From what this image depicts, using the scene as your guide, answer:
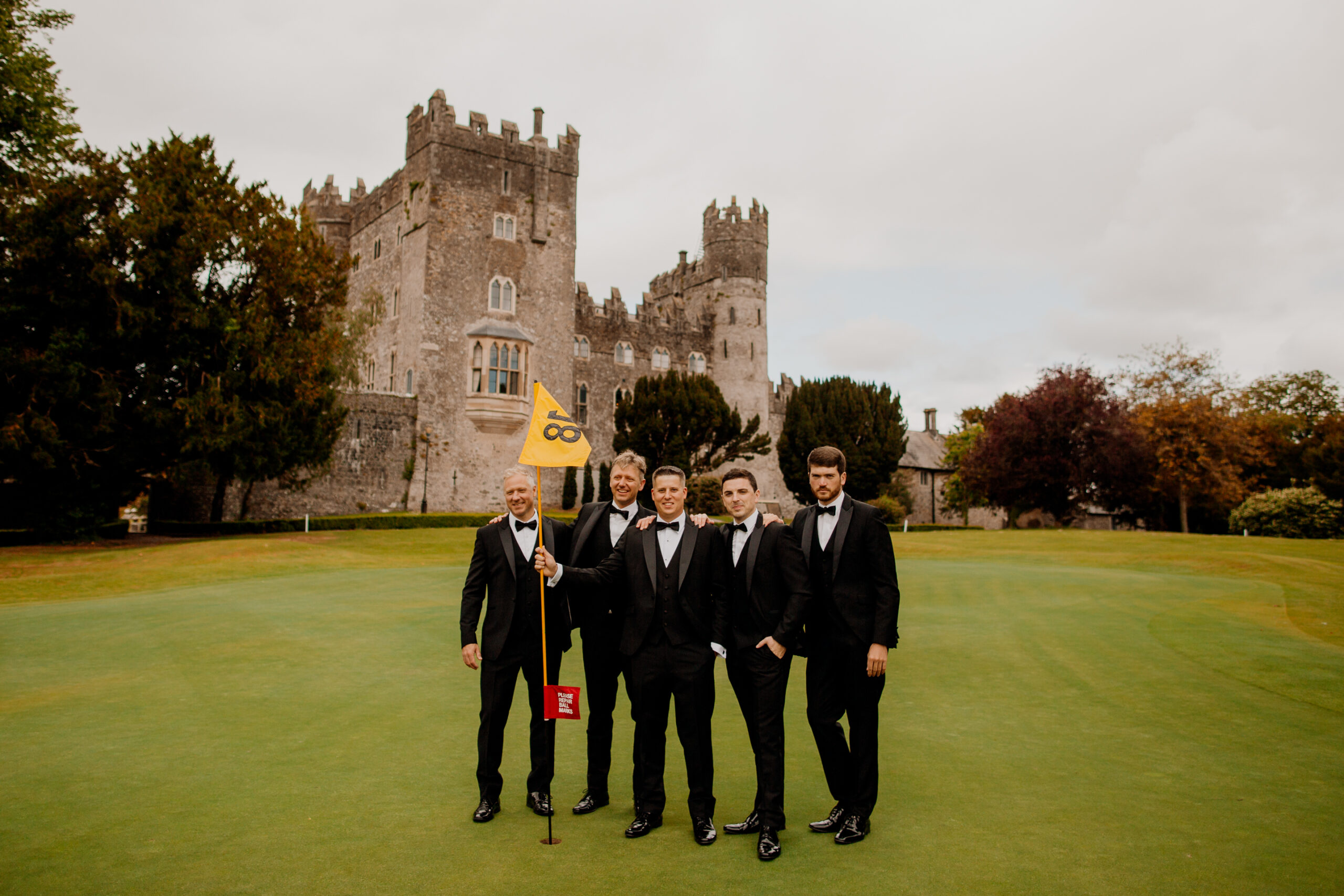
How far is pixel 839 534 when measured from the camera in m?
5.67

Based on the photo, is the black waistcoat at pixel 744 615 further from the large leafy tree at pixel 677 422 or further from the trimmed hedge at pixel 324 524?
the large leafy tree at pixel 677 422

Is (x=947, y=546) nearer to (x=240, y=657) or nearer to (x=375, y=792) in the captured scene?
(x=240, y=657)

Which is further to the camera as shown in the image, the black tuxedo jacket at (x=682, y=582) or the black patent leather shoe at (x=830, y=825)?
the black tuxedo jacket at (x=682, y=582)

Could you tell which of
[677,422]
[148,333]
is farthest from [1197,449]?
[148,333]

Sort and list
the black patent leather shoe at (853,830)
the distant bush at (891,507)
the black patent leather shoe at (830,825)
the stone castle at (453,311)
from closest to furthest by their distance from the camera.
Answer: the black patent leather shoe at (853,830) < the black patent leather shoe at (830,825) < the stone castle at (453,311) < the distant bush at (891,507)

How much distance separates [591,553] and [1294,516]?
37477 millimetres

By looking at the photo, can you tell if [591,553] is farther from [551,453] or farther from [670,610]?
[670,610]

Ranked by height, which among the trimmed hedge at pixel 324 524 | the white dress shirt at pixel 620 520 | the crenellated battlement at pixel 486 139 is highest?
the crenellated battlement at pixel 486 139

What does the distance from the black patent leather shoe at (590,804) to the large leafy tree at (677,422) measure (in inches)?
1384

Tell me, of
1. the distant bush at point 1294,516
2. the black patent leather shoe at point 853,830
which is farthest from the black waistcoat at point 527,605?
the distant bush at point 1294,516

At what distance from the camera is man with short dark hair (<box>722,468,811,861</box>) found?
535 centimetres

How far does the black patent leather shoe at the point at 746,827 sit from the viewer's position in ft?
17.3

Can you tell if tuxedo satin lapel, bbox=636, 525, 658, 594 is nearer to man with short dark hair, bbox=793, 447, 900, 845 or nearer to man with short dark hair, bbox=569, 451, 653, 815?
man with short dark hair, bbox=569, 451, 653, 815

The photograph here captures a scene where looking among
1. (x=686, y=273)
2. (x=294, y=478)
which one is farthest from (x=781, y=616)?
(x=686, y=273)
